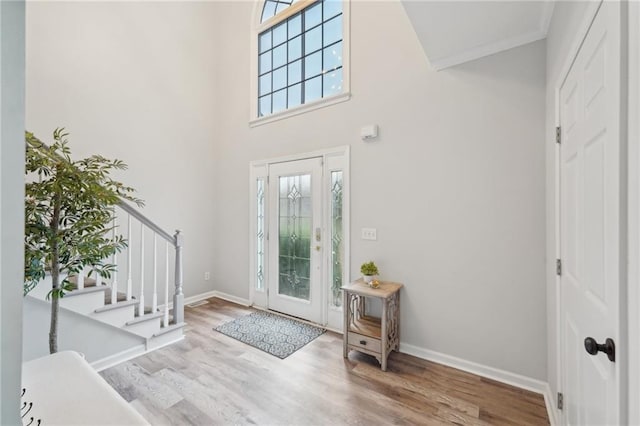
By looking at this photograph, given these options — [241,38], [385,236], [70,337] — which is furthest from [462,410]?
[241,38]

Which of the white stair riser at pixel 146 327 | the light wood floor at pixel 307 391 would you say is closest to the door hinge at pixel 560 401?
the light wood floor at pixel 307 391

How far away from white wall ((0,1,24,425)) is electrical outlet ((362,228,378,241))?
8.50 ft

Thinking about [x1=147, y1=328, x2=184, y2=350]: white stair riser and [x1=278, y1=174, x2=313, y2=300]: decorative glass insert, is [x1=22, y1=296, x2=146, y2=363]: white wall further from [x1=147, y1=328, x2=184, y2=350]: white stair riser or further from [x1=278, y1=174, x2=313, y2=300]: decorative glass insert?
[x1=278, y1=174, x2=313, y2=300]: decorative glass insert

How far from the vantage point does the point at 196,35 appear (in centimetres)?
412

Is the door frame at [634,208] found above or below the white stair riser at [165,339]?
above

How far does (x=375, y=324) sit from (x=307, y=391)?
34.6 inches

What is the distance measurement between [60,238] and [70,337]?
105 centimetres

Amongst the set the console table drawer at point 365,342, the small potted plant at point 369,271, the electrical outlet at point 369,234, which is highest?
the electrical outlet at point 369,234


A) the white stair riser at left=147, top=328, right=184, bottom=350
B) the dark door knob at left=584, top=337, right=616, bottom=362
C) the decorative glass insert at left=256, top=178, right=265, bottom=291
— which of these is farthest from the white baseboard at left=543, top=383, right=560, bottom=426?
the white stair riser at left=147, top=328, right=184, bottom=350

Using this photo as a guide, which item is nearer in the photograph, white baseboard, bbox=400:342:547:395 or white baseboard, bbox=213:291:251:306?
white baseboard, bbox=400:342:547:395

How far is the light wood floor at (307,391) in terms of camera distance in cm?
183

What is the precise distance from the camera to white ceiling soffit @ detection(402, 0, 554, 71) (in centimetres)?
179

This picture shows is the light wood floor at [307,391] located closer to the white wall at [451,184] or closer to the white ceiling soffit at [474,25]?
the white wall at [451,184]

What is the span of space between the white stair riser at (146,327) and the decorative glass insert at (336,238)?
1823 mm
